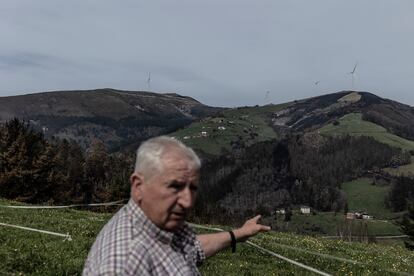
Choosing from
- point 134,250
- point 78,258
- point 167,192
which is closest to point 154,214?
point 167,192

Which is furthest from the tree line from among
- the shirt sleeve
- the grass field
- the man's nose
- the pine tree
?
the man's nose

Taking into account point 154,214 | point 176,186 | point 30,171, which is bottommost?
point 30,171

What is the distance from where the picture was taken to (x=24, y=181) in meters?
77.4

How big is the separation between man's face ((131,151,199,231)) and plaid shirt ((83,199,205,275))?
76 mm

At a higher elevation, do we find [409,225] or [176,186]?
[176,186]

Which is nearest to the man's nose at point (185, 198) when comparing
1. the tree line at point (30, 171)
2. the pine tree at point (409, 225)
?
the tree line at point (30, 171)

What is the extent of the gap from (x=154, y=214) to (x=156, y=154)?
0.50 metres

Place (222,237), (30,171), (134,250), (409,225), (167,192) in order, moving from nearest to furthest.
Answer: (134,250) → (167,192) → (222,237) → (30,171) → (409,225)

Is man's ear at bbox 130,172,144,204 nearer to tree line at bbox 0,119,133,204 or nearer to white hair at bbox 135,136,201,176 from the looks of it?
white hair at bbox 135,136,201,176

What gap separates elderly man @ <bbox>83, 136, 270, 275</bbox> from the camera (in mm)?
4324

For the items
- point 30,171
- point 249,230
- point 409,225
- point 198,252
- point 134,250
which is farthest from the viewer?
point 409,225

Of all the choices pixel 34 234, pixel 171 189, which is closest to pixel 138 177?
pixel 171 189

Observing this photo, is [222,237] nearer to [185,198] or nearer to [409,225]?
[185,198]

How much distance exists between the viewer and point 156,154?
4.51 metres
